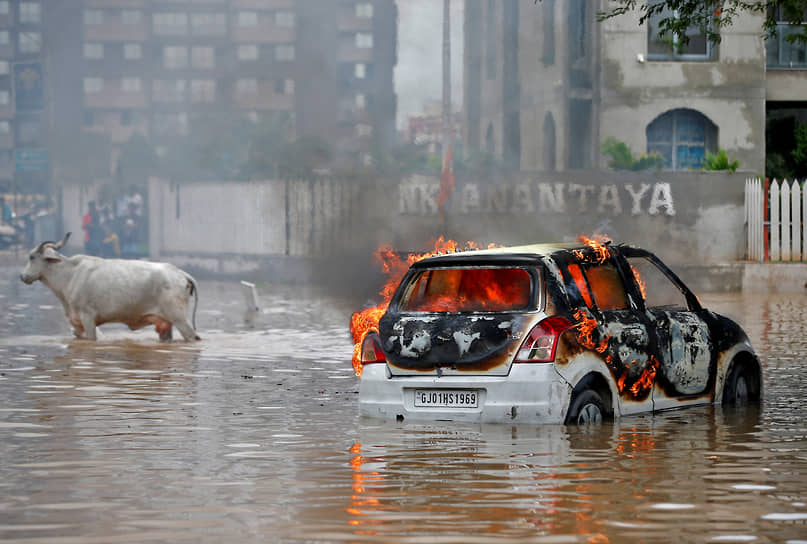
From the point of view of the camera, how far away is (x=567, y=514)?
7.52m

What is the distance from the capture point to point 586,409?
10.4 meters

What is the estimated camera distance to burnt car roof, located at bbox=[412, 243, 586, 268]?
35.0 ft

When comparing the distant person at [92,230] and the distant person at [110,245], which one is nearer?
the distant person at [110,245]

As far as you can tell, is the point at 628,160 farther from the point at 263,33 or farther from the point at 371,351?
the point at 263,33

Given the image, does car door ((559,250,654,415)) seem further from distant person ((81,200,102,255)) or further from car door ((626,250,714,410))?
distant person ((81,200,102,255))

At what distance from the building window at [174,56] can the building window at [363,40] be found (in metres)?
14.7

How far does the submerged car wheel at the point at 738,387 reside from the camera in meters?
12.1

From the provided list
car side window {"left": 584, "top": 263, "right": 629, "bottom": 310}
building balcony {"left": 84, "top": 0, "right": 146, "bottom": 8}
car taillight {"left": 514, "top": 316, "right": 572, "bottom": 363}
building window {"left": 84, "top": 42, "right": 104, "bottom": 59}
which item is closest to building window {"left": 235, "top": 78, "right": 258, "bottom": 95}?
building balcony {"left": 84, "top": 0, "right": 146, "bottom": 8}

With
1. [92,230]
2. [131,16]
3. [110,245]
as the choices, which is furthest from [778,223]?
[131,16]

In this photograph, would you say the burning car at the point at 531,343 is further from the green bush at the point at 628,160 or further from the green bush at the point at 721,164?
the green bush at the point at 628,160

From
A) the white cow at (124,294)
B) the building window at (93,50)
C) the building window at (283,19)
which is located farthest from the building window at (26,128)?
the white cow at (124,294)

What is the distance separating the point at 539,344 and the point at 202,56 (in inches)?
3157

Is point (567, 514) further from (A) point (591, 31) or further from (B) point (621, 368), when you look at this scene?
(A) point (591, 31)

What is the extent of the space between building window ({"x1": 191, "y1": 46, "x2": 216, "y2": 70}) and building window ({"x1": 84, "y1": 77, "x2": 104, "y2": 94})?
17.5m
